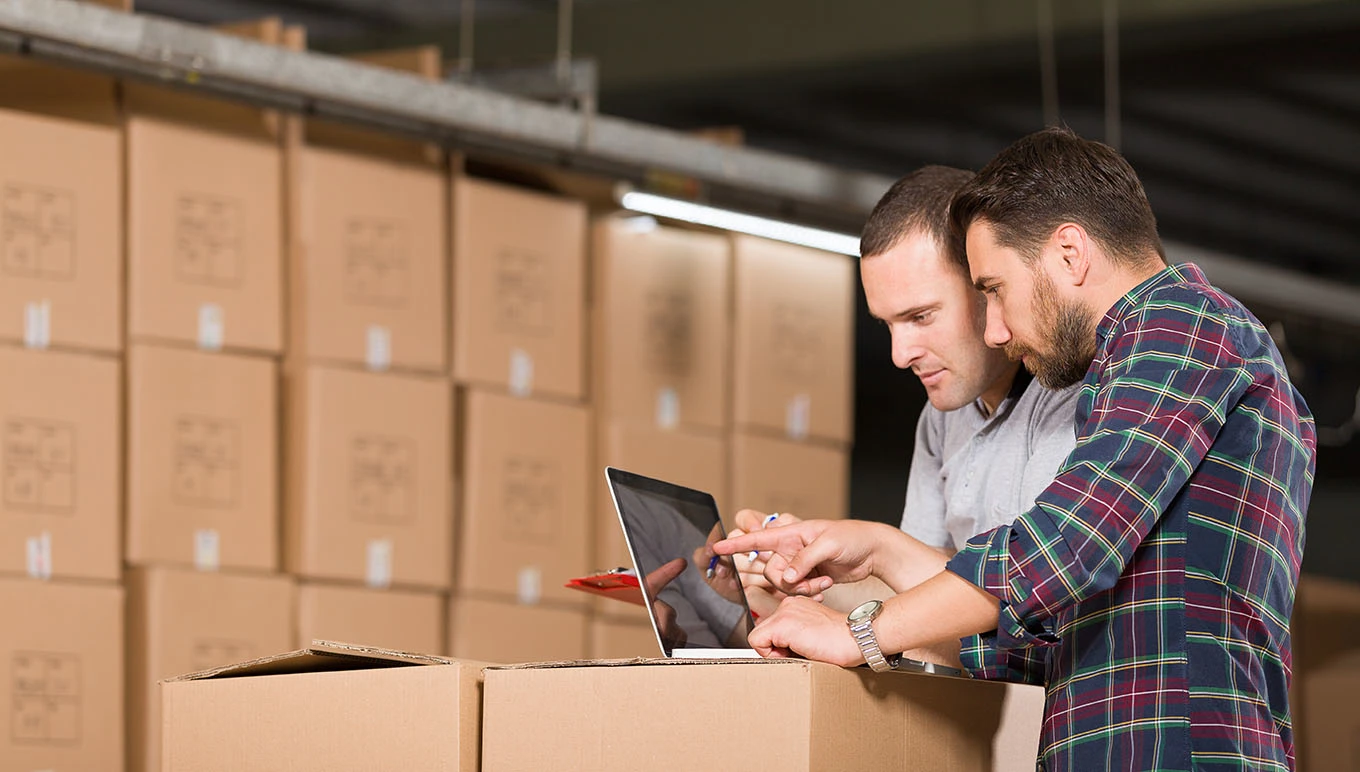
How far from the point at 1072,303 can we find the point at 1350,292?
532 cm

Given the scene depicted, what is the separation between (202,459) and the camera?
433 cm

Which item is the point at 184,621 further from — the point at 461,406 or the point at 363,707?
the point at 363,707

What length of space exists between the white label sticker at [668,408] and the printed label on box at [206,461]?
1.36 meters

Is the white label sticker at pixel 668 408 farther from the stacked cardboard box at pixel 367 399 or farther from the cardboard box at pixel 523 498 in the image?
the stacked cardboard box at pixel 367 399

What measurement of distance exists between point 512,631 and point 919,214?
8.99ft

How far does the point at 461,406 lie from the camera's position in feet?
16.1

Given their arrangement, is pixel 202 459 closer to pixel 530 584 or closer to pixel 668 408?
pixel 530 584

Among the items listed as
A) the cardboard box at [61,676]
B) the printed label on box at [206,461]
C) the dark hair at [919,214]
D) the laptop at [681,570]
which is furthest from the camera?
the printed label on box at [206,461]

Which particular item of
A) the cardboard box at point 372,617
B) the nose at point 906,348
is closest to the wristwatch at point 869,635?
the nose at point 906,348

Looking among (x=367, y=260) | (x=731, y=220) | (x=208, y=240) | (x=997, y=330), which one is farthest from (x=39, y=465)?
(x=997, y=330)

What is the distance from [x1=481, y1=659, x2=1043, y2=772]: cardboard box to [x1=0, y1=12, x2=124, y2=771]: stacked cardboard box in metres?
2.44

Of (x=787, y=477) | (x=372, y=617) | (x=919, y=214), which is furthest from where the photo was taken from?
(x=787, y=477)

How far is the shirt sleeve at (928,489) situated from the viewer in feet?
8.70

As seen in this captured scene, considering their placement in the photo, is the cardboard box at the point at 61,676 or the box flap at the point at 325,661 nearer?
the box flap at the point at 325,661
